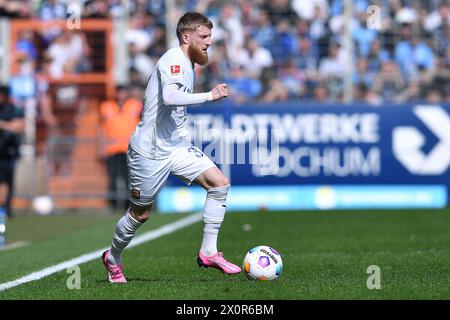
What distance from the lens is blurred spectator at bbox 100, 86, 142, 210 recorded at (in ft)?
68.2

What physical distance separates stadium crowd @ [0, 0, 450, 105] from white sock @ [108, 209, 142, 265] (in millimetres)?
12726

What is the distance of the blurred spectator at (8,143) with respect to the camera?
19484 millimetres

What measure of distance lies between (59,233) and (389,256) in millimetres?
6499

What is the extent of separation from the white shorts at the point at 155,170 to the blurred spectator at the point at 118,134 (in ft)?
38.7

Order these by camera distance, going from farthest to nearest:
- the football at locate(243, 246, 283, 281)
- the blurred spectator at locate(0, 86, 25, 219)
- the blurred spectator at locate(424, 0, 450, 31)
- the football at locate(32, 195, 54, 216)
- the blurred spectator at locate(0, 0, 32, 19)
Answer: the blurred spectator at locate(0, 0, 32, 19) → the blurred spectator at locate(424, 0, 450, 31) → the football at locate(32, 195, 54, 216) → the blurred spectator at locate(0, 86, 25, 219) → the football at locate(243, 246, 283, 281)

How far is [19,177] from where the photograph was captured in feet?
70.0

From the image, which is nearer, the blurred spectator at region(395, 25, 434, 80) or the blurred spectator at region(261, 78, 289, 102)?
the blurred spectator at region(261, 78, 289, 102)

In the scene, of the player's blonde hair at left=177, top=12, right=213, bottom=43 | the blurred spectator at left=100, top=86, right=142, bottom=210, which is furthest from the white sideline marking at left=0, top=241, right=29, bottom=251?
the blurred spectator at left=100, top=86, right=142, bottom=210

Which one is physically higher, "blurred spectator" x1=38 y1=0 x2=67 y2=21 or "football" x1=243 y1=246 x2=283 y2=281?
"blurred spectator" x1=38 y1=0 x2=67 y2=21

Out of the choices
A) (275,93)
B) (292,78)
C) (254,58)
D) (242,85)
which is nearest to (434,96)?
(292,78)

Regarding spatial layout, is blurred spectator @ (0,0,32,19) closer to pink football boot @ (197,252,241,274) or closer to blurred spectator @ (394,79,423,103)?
blurred spectator @ (394,79,423,103)

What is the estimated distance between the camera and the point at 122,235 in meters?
9.03

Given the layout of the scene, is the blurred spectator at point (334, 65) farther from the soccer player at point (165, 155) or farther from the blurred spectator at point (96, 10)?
the soccer player at point (165, 155)

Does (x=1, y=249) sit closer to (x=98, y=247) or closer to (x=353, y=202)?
(x=98, y=247)
